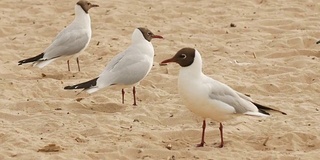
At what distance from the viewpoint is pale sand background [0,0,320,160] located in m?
6.80

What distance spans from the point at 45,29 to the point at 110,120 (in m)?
4.52

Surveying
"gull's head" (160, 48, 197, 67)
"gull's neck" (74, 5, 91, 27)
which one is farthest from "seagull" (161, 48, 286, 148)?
"gull's neck" (74, 5, 91, 27)

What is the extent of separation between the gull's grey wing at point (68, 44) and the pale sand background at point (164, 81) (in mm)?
255

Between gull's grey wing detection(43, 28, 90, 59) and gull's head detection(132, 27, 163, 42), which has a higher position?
gull's head detection(132, 27, 163, 42)

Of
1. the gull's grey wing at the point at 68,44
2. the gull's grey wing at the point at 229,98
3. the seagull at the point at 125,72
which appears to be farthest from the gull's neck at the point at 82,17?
the gull's grey wing at the point at 229,98

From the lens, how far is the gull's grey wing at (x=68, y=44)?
980 cm

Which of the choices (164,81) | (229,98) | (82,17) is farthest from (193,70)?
(82,17)

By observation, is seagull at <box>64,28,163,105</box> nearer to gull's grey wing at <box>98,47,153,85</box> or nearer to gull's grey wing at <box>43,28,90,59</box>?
gull's grey wing at <box>98,47,153,85</box>

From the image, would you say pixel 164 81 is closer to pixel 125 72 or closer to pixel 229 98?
pixel 125 72

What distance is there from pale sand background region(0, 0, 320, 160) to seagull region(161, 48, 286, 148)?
11.0 inches

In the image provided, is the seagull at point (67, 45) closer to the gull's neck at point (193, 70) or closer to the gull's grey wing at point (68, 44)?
the gull's grey wing at point (68, 44)

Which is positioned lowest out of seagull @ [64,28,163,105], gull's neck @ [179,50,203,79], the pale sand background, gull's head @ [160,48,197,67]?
the pale sand background

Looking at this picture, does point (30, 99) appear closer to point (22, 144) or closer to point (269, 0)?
point (22, 144)

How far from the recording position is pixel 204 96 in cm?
666
